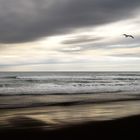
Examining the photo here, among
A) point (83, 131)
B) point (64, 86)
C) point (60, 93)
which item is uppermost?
point (64, 86)

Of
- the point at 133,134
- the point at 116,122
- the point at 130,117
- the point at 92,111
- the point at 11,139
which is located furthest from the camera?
the point at 92,111

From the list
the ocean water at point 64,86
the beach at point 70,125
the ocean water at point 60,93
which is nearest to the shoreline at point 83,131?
the beach at point 70,125

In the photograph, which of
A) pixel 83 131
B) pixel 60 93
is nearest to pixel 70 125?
pixel 83 131

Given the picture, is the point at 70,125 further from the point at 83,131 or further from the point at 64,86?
the point at 64,86

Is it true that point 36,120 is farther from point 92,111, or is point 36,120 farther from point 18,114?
point 92,111

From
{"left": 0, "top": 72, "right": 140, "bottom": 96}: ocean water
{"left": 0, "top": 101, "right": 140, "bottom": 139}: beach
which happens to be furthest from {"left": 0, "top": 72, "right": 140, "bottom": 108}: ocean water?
{"left": 0, "top": 101, "right": 140, "bottom": 139}: beach

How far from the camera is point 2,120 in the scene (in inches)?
433

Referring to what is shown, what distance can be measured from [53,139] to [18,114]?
15.3 feet

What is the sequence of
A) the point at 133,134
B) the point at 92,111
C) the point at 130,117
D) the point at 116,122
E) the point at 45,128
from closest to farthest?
the point at 133,134 < the point at 45,128 < the point at 116,122 < the point at 130,117 < the point at 92,111

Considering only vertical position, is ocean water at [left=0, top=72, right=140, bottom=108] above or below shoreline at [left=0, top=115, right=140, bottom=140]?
above

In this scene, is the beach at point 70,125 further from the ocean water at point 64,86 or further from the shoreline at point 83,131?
the ocean water at point 64,86

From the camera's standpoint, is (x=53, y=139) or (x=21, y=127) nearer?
(x=53, y=139)

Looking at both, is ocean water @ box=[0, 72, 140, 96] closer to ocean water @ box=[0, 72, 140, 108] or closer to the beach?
ocean water @ box=[0, 72, 140, 108]

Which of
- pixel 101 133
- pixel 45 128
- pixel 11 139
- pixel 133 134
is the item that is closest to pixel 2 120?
pixel 45 128
